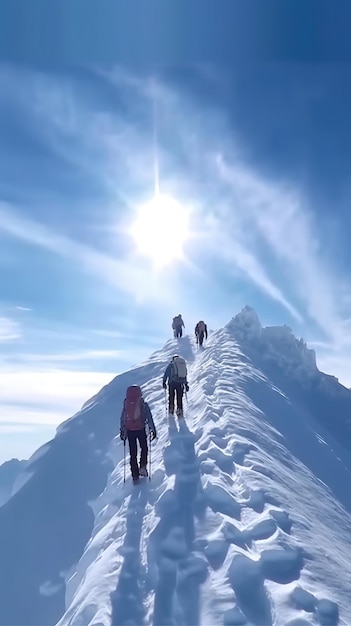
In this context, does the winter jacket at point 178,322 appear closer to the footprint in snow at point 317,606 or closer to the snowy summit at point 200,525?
the snowy summit at point 200,525

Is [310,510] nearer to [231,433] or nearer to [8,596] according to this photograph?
[231,433]

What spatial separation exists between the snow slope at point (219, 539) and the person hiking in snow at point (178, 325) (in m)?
23.6

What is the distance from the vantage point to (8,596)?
28531mm

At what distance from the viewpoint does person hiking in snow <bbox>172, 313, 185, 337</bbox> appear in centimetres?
4246

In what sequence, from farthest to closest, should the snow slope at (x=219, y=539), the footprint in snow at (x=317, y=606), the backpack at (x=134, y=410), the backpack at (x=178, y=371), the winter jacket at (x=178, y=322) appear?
the winter jacket at (x=178, y=322)
the backpack at (x=178, y=371)
the backpack at (x=134, y=410)
the snow slope at (x=219, y=539)
the footprint in snow at (x=317, y=606)

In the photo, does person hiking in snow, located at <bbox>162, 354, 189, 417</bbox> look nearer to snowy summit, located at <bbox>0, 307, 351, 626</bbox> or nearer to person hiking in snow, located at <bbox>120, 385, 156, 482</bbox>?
snowy summit, located at <bbox>0, 307, 351, 626</bbox>

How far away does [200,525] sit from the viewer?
28.2 feet

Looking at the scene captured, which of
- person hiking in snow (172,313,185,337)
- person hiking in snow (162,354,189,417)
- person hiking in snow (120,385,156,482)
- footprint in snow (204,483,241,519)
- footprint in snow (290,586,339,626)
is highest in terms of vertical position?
person hiking in snow (172,313,185,337)

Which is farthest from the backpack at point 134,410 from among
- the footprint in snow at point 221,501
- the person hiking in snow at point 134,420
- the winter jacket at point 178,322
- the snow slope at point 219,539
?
the winter jacket at point 178,322

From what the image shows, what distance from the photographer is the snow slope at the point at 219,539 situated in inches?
255

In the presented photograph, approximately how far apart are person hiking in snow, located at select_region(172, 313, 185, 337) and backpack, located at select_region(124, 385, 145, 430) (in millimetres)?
30535

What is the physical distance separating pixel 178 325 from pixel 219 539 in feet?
115

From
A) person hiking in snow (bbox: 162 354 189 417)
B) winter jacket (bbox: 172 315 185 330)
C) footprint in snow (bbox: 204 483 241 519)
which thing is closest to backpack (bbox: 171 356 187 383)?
person hiking in snow (bbox: 162 354 189 417)

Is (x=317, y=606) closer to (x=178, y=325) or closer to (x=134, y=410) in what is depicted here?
(x=134, y=410)
